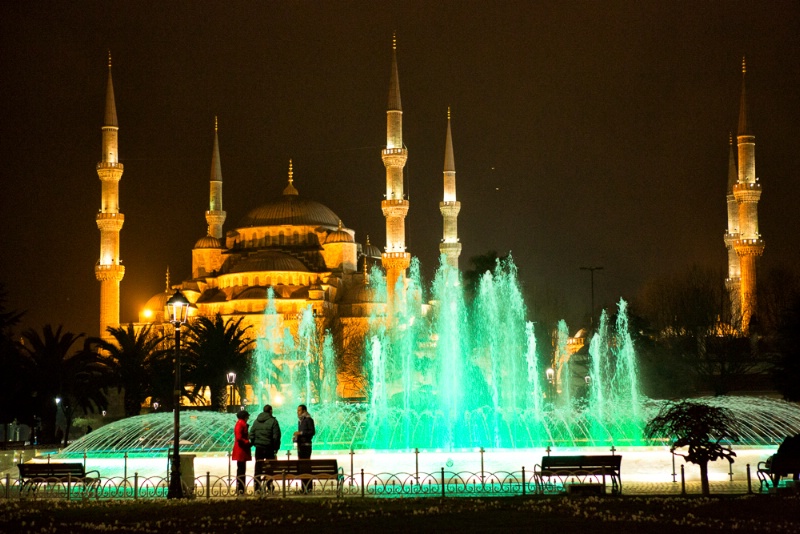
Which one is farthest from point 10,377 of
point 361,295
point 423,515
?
point 361,295

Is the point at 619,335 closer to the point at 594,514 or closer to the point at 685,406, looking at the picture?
the point at 685,406

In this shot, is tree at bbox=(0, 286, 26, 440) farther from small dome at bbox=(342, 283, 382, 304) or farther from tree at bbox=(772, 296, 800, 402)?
small dome at bbox=(342, 283, 382, 304)

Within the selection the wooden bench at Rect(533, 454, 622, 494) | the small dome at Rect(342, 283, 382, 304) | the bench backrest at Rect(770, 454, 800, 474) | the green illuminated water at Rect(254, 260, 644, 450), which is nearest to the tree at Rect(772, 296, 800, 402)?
the green illuminated water at Rect(254, 260, 644, 450)

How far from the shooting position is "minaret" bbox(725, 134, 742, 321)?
151 feet

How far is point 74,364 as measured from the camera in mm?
28547

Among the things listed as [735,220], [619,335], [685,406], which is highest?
[735,220]

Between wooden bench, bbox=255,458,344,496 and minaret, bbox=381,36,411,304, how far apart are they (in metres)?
31.2

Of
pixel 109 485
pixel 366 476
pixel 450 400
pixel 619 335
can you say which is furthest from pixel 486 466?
pixel 619 335

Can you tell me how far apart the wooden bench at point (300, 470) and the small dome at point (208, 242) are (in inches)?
1936

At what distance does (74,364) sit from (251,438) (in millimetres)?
16460

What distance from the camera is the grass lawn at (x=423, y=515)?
9.77 metres

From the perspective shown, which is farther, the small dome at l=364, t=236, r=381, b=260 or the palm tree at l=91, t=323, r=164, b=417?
the small dome at l=364, t=236, r=381, b=260

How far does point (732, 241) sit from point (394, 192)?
13.6 meters

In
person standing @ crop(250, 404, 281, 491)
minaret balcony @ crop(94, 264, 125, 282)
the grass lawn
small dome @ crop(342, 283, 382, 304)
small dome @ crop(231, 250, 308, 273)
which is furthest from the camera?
small dome @ crop(231, 250, 308, 273)
